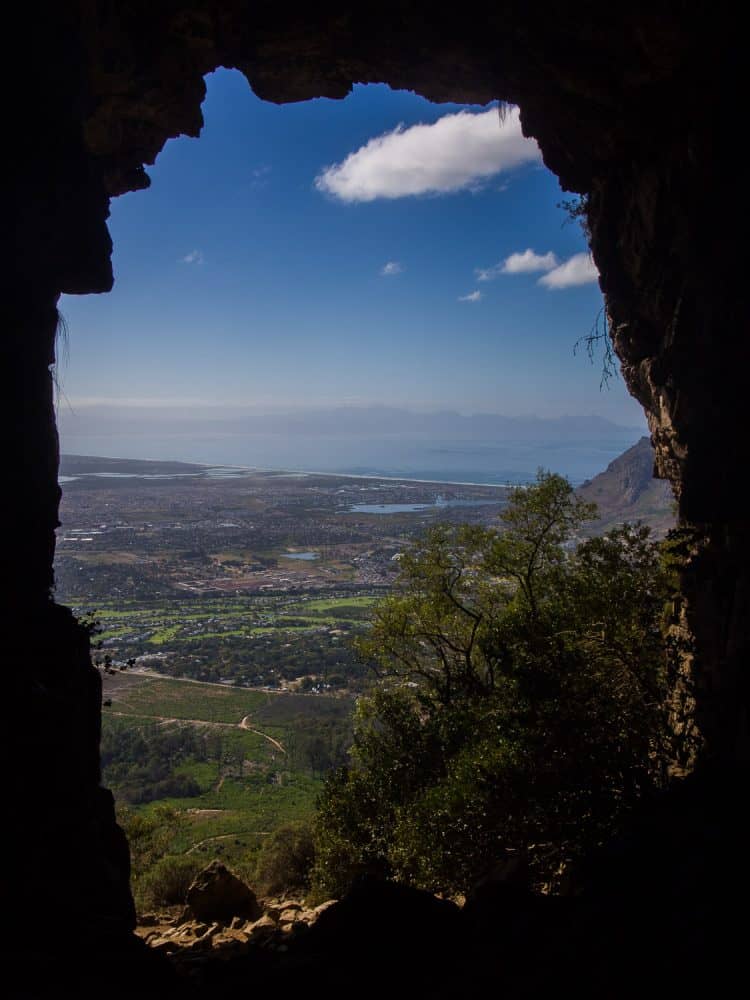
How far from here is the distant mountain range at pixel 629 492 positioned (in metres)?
52.1

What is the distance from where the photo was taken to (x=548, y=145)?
14141 millimetres

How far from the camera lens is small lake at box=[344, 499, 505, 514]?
122 m

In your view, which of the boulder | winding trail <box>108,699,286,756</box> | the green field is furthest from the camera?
winding trail <box>108,699,286,756</box>

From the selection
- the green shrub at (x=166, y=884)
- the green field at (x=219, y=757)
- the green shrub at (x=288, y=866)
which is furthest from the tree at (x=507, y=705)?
the green field at (x=219, y=757)

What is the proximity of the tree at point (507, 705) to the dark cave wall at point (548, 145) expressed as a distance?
135cm

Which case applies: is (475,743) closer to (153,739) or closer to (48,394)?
(48,394)

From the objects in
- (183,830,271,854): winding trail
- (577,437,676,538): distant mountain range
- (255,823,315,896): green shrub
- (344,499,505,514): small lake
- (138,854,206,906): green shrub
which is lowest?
(183,830,271,854): winding trail

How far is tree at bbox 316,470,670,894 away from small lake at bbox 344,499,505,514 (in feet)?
328

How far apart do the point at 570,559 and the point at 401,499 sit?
456 ft

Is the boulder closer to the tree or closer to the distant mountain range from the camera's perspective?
the tree

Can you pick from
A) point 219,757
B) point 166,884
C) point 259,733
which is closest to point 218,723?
point 259,733

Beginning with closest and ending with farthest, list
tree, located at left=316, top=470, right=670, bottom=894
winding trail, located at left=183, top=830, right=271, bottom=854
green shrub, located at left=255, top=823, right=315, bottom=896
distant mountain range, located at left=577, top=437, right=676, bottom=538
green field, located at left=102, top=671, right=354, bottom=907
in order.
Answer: tree, located at left=316, top=470, right=670, bottom=894
green shrub, located at left=255, top=823, right=315, bottom=896
winding trail, located at left=183, top=830, right=271, bottom=854
green field, located at left=102, top=671, right=354, bottom=907
distant mountain range, located at left=577, top=437, right=676, bottom=538

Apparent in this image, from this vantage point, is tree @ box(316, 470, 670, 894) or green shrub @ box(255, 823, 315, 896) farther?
green shrub @ box(255, 823, 315, 896)

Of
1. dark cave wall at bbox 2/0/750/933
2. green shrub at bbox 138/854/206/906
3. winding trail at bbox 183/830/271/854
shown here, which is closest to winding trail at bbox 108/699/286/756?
winding trail at bbox 183/830/271/854
